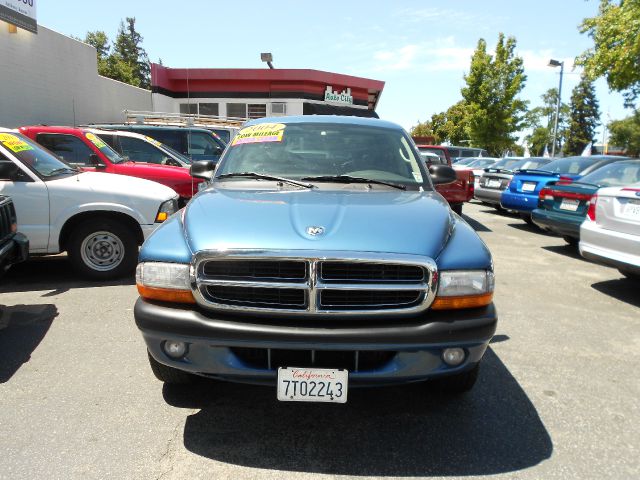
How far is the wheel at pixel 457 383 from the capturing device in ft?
10.1

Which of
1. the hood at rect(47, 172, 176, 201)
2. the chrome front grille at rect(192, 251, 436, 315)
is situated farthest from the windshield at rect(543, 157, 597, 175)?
the chrome front grille at rect(192, 251, 436, 315)

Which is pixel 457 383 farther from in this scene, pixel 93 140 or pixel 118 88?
pixel 118 88

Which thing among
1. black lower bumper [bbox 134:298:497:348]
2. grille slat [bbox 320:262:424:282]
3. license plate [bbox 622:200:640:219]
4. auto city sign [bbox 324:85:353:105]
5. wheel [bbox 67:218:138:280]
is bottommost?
wheel [bbox 67:218:138:280]

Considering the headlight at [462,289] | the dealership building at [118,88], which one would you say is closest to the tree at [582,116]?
the dealership building at [118,88]

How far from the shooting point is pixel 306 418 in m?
3.05

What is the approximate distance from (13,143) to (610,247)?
22.5ft

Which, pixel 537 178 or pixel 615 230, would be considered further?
pixel 537 178

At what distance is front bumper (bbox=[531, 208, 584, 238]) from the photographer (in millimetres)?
7969

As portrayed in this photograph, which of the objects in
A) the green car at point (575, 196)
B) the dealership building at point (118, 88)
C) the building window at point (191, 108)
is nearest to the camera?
the green car at point (575, 196)

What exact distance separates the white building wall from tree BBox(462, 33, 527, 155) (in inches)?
899

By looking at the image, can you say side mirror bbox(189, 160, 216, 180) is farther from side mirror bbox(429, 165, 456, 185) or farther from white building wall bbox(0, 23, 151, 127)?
white building wall bbox(0, 23, 151, 127)

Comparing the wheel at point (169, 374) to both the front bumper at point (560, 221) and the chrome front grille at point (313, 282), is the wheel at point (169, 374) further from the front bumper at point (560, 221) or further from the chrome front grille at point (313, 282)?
the front bumper at point (560, 221)

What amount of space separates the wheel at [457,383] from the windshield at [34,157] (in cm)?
496

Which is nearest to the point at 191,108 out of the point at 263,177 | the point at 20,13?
the point at 20,13
